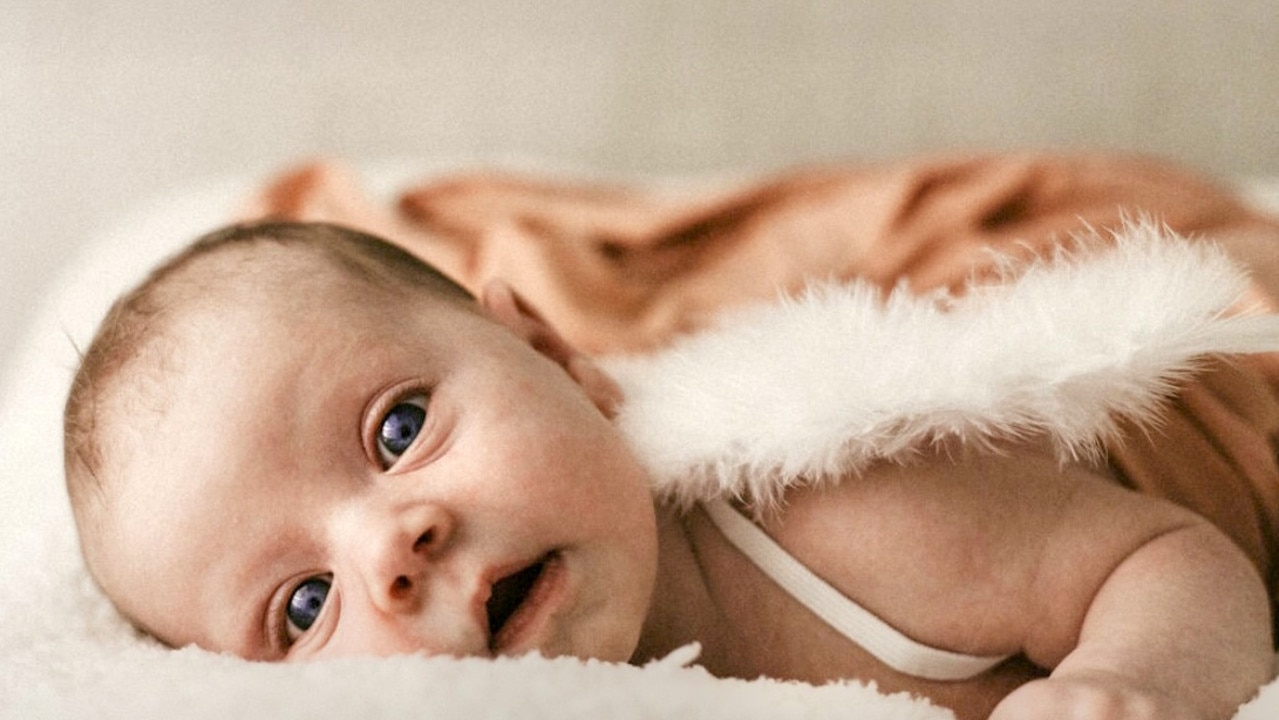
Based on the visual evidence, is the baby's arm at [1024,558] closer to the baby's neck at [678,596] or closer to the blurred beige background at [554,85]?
the baby's neck at [678,596]

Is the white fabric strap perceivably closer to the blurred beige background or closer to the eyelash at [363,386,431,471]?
the eyelash at [363,386,431,471]

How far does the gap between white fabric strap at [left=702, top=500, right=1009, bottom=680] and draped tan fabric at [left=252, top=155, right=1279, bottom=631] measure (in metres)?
0.27

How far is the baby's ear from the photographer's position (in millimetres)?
811

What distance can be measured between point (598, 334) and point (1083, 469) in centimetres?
48

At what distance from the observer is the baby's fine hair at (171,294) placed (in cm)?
70

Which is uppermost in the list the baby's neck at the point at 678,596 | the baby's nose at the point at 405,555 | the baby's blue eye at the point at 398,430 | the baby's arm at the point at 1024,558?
the baby's blue eye at the point at 398,430

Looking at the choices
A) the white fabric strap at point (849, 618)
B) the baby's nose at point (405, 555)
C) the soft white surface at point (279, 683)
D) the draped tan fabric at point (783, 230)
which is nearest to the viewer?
the soft white surface at point (279, 683)

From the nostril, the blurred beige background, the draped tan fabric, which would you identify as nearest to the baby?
the nostril

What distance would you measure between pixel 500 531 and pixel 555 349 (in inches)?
8.3

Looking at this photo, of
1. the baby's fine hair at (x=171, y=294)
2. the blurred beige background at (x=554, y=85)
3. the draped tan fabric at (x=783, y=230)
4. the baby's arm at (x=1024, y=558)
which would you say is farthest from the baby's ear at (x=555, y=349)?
the blurred beige background at (x=554, y=85)

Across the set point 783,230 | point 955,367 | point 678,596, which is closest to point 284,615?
point 678,596

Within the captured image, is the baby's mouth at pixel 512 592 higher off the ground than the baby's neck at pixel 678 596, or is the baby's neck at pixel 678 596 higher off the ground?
the baby's mouth at pixel 512 592

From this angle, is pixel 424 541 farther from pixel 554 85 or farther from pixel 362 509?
pixel 554 85

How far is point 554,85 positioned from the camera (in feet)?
5.39
